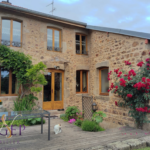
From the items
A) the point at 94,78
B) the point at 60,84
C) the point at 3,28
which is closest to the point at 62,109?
the point at 60,84

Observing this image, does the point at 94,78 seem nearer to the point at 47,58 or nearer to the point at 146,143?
the point at 47,58

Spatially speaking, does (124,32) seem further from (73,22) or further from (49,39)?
(49,39)

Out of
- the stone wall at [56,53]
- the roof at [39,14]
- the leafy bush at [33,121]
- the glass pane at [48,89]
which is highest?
the roof at [39,14]

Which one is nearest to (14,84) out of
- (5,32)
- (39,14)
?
(5,32)

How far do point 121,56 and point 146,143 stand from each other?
3.69m

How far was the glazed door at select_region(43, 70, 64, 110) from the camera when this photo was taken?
7.71 meters

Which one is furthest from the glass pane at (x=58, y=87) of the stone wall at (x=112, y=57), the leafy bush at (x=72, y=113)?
the stone wall at (x=112, y=57)

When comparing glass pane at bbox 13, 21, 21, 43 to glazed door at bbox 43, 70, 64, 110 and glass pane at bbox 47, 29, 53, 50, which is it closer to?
glass pane at bbox 47, 29, 53, 50

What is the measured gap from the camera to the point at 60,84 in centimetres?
821

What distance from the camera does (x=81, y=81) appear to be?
874 cm

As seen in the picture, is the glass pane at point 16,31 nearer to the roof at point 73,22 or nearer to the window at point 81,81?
the roof at point 73,22

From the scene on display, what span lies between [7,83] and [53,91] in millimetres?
2143

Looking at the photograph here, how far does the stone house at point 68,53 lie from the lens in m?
6.55

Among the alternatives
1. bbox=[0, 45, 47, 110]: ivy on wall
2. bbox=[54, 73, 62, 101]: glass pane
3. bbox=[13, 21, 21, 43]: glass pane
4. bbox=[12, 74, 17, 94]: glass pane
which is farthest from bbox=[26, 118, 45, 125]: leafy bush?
bbox=[13, 21, 21, 43]: glass pane
